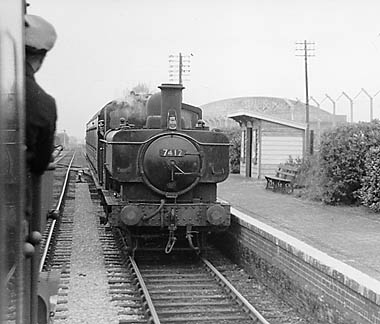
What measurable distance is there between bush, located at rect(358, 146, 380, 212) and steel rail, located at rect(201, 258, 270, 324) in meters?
6.13

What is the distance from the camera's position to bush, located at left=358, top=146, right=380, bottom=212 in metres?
14.5

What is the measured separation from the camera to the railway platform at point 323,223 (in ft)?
29.5

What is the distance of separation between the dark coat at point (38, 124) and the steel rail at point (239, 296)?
463 centimetres

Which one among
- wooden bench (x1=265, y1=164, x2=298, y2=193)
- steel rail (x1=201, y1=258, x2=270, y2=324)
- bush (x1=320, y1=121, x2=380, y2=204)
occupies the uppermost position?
bush (x1=320, y1=121, x2=380, y2=204)

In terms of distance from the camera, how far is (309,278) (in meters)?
7.03

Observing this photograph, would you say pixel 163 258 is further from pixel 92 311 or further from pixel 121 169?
pixel 92 311

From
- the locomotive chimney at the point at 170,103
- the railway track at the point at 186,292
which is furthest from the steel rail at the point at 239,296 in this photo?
the locomotive chimney at the point at 170,103

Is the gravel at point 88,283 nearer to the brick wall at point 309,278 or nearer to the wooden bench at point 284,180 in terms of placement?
the brick wall at point 309,278

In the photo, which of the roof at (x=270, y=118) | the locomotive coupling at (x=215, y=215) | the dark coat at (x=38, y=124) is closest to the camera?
the dark coat at (x=38, y=124)

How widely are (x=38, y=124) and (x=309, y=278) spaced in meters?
5.22

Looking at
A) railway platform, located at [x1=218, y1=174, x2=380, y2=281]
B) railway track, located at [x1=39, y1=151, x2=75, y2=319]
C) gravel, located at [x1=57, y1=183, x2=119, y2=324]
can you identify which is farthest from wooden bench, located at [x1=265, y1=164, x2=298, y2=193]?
gravel, located at [x1=57, y1=183, x2=119, y2=324]

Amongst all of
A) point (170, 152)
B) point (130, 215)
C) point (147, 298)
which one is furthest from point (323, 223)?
point (147, 298)

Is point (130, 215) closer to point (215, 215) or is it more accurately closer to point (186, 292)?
point (215, 215)

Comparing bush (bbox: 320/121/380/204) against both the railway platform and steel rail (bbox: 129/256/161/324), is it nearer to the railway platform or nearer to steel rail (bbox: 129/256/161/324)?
the railway platform
